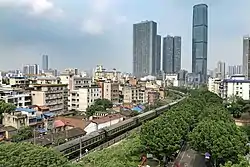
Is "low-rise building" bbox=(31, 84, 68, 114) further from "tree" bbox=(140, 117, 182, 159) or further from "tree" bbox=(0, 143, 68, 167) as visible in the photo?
"tree" bbox=(0, 143, 68, 167)

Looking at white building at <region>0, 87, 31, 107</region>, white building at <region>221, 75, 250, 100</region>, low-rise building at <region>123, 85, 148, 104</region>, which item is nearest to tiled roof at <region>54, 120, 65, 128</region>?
white building at <region>0, 87, 31, 107</region>

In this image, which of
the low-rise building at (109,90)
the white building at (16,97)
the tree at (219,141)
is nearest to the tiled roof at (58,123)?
the white building at (16,97)

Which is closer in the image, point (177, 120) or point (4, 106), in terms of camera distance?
point (177, 120)

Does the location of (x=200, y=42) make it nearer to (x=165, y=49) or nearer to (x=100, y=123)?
(x=165, y=49)

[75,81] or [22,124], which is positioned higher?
[75,81]

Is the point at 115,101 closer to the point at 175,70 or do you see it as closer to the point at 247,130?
the point at 247,130

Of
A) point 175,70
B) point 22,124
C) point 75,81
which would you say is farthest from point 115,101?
point 175,70
